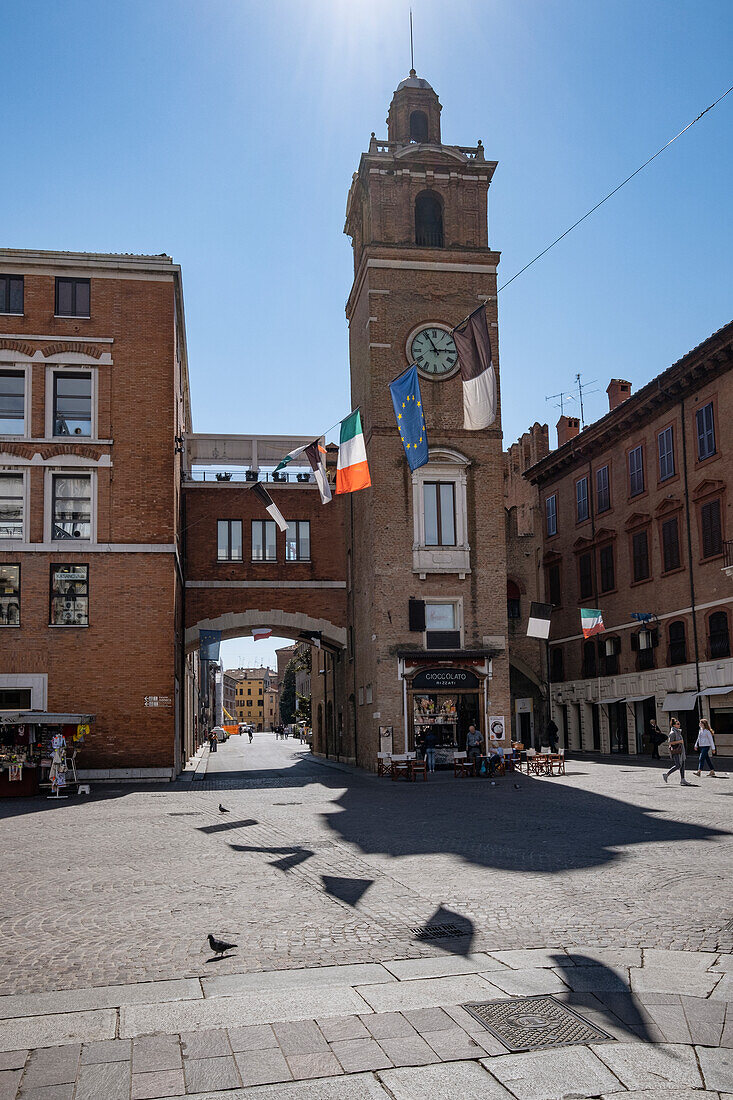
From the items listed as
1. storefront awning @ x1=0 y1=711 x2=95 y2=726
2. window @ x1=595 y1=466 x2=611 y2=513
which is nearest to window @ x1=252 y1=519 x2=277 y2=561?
storefront awning @ x1=0 y1=711 x2=95 y2=726

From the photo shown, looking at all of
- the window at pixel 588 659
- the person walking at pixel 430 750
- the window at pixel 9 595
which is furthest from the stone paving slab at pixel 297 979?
the window at pixel 588 659

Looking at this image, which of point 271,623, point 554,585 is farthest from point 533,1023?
point 554,585

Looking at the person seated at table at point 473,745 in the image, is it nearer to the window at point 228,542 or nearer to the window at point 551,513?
the window at point 228,542

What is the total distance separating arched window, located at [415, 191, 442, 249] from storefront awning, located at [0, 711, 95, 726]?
2087 cm

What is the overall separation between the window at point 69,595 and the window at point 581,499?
25.5 metres

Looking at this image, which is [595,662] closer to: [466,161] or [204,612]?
[204,612]

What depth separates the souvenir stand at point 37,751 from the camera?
2464cm

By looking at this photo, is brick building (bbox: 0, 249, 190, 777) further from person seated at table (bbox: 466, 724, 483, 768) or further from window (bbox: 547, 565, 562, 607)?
window (bbox: 547, 565, 562, 607)

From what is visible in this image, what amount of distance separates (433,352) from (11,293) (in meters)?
14.0

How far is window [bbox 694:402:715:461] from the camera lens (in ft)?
118

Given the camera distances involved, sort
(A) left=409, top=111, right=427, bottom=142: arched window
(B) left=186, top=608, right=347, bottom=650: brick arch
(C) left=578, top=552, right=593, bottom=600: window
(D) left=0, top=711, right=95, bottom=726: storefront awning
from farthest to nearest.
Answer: (C) left=578, top=552, right=593, bottom=600: window → (B) left=186, top=608, right=347, bottom=650: brick arch → (A) left=409, top=111, right=427, bottom=142: arched window → (D) left=0, top=711, right=95, bottom=726: storefront awning

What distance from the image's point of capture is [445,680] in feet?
107

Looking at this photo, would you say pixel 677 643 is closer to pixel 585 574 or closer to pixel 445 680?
pixel 585 574

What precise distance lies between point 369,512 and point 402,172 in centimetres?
1233
